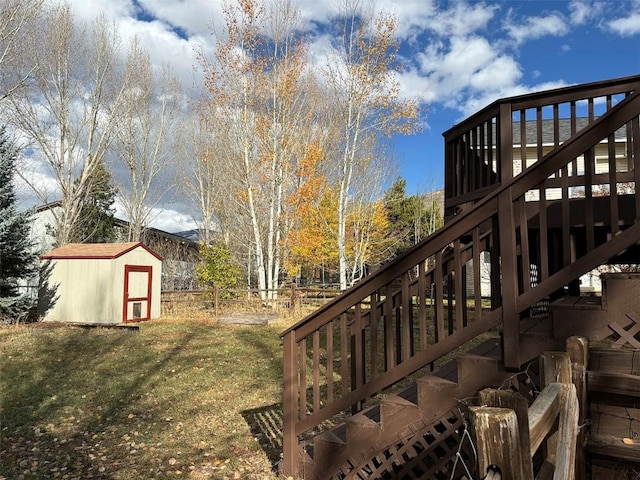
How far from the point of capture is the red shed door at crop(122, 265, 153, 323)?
12.9 m

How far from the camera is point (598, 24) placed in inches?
400

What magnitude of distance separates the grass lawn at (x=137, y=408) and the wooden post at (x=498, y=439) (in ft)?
10.0

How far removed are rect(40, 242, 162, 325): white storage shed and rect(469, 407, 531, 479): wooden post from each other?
13135 millimetres

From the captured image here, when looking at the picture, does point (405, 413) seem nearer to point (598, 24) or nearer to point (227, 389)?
point (227, 389)

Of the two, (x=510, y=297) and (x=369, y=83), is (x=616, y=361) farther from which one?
(x=369, y=83)

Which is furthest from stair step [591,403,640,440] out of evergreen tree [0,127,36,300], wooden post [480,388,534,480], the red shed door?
evergreen tree [0,127,36,300]

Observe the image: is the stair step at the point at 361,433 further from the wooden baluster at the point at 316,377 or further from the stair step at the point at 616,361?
the stair step at the point at 616,361

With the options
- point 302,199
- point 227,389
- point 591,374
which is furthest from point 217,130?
point 591,374

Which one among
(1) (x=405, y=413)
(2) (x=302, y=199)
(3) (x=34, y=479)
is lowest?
(3) (x=34, y=479)

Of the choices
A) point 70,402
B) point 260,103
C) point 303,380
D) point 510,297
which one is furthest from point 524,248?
point 260,103

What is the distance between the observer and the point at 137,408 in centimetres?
545

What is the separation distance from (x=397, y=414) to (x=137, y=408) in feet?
12.9

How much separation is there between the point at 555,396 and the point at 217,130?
1830 cm

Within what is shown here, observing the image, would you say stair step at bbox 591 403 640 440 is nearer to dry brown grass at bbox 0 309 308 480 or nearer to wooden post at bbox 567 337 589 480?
wooden post at bbox 567 337 589 480
